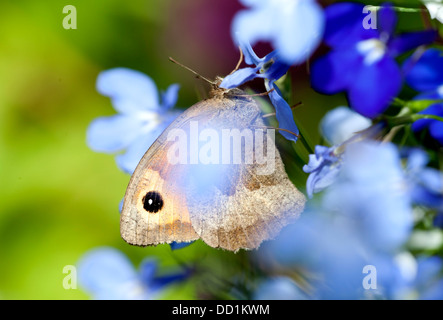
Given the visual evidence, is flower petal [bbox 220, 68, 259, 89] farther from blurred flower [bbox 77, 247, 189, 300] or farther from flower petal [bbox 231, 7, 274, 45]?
blurred flower [bbox 77, 247, 189, 300]

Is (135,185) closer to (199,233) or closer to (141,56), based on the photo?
(199,233)

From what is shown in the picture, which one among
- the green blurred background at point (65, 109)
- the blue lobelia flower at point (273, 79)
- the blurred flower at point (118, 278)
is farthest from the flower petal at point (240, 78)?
the green blurred background at point (65, 109)

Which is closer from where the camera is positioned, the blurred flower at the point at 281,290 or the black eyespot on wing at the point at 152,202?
the blurred flower at the point at 281,290

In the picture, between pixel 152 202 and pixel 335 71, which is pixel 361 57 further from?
pixel 152 202

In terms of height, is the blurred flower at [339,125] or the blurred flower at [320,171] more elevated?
the blurred flower at [339,125]

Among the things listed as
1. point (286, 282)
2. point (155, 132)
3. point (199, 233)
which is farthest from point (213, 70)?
point (286, 282)

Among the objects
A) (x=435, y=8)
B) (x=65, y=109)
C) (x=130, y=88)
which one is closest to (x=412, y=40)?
(x=435, y=8)

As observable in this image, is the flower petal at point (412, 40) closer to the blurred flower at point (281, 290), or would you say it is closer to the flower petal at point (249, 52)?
the flower petal at point (249, 52)

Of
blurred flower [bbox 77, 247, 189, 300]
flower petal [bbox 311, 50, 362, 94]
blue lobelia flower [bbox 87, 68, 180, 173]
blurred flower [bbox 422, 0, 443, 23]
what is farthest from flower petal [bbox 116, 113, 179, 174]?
blurred flower [bbox 422, 0, 443, 23]
